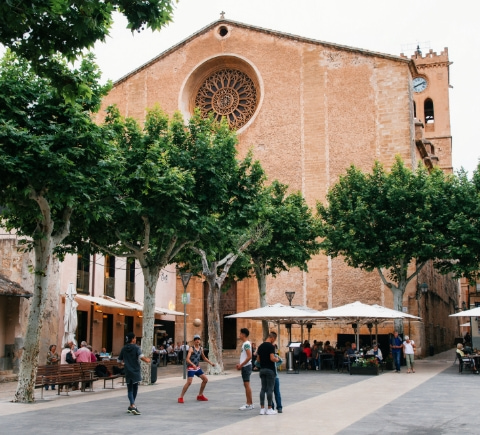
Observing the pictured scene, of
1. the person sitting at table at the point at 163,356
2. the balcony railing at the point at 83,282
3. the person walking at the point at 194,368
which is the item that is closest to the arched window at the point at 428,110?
the person sitting at table at the point at 163,356

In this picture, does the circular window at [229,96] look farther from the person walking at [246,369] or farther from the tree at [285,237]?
the person walking at [246,369]

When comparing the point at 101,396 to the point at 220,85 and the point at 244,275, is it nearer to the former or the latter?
the point at 244,275

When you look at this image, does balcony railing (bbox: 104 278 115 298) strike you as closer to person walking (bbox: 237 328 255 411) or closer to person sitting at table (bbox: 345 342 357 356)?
person sitting at table (bbox: 345 342 357 356)

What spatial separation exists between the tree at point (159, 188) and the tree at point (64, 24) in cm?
769

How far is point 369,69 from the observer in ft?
118

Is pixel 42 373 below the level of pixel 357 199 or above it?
below

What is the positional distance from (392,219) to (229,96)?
15.3 metres

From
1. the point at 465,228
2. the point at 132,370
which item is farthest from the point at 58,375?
the point at 465,228

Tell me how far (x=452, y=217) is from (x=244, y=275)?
9.58 m

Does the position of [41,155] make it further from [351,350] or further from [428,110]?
[428,110]

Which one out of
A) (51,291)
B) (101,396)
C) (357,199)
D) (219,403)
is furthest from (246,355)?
(357,199)

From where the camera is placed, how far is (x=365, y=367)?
77.0 ft

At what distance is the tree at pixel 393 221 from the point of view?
2730 centimetres

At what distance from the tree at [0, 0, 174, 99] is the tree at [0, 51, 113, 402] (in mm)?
5775
